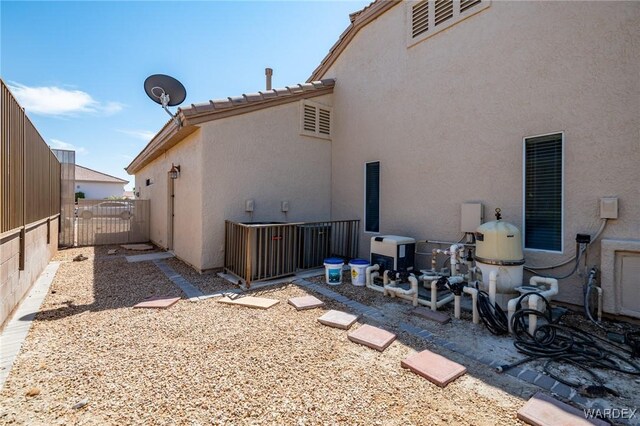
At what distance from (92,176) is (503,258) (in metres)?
48.1

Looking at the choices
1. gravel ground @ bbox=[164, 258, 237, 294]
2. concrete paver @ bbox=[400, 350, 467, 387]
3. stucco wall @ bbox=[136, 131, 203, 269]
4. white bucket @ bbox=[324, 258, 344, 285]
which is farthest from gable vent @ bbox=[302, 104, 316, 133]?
concrete paver @ bbox=[400, 350, 467, 387]

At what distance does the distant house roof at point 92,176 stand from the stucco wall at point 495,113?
42.5 meters

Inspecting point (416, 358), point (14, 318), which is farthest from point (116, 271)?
point (416, 358)

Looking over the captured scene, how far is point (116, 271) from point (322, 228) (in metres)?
5.22

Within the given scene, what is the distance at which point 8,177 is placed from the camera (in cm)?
377

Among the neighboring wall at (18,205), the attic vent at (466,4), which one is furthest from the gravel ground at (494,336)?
the attic vent at (466,4)

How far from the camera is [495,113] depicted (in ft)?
17.4

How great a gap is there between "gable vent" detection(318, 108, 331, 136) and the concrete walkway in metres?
7.25

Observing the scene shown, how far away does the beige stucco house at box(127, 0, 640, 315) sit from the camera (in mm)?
4156

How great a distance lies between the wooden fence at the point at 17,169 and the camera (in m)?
3.59

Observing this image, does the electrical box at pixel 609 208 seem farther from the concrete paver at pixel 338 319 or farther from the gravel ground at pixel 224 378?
the concrete paver at pixel 338 319

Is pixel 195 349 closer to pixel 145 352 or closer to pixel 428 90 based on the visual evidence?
pixel 145 352

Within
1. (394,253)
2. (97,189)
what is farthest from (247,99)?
(97,189)

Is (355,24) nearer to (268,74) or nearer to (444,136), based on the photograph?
(268,74)
